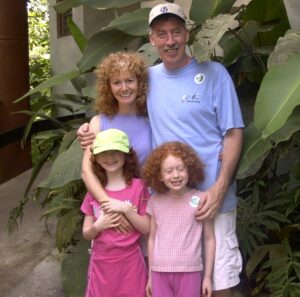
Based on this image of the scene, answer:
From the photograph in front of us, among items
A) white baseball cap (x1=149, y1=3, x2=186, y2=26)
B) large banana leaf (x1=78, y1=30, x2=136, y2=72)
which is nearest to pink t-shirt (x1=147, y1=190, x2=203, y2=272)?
white baseball cap (x1=149, y1=3, x2=186, y2=26)

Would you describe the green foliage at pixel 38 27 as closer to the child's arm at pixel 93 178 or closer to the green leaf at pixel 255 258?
the green leaf at pixel 255 258

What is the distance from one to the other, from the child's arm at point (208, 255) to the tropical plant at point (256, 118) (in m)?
0.29

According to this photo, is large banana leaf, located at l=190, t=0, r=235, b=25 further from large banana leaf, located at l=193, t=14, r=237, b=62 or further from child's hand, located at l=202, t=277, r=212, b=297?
child's hand, located at l=202, t=277, r=212, b=297

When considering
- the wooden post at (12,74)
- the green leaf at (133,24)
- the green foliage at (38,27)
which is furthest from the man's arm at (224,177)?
the green foliage at (38,27)

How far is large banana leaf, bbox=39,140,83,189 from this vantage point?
307 centimetres

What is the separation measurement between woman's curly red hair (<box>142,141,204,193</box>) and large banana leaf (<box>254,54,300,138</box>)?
0.31 m

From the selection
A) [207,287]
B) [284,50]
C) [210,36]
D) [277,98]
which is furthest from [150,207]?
[284,50]

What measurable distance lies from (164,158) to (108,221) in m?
0.39

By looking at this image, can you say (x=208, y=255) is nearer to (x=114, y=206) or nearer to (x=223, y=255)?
(x=223, y=255)

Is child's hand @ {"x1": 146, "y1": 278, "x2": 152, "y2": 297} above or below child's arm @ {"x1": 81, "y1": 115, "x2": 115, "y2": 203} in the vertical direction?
below

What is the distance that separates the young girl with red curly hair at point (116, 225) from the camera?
2375mm

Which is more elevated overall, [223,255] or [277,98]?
[277,98]

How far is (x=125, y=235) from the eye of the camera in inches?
94.8

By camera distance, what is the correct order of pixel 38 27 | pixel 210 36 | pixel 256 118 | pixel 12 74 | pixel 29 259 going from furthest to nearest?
1. pixel 38 27
2. pixel 12 74
3. pixel 29 259
4. pixel 210 36
5. pixel 256 118
